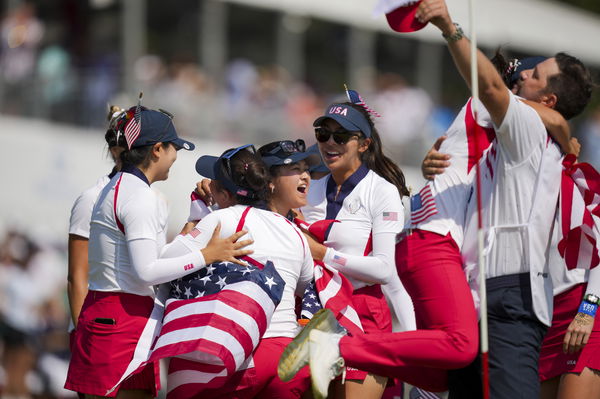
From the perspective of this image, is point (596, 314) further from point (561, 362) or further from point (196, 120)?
point (196, 120)

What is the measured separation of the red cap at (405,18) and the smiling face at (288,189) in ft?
3.63

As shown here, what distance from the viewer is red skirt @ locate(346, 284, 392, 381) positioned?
5645mm

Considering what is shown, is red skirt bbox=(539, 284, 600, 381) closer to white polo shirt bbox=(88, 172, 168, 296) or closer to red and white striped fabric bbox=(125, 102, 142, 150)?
white polo shirt bbox=(88, 172, 168, 296)

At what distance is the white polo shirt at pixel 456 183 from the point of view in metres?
5.24

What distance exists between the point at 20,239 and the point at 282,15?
6.57 m

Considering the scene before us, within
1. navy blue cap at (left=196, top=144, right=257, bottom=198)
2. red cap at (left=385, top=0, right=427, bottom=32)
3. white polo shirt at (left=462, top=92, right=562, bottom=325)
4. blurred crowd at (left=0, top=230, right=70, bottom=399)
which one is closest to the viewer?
red cap at (left=385, top=0, right=427, bottom=32)

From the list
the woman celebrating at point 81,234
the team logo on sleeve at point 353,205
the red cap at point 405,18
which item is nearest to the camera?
the red cap at point 405,18

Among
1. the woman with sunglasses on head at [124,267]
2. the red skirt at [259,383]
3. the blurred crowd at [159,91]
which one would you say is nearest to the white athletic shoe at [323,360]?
the red skirt at [259,383]

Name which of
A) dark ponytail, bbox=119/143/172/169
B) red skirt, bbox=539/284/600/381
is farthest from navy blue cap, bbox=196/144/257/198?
red skirt, bbox=539/284/600/381

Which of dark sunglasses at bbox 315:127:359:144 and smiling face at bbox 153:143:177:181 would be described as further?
dark sunglasses at bbox 315:127:359:144

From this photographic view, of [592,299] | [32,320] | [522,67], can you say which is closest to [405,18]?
[522,67]

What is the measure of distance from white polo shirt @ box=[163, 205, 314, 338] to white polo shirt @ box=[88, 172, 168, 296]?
17 cm

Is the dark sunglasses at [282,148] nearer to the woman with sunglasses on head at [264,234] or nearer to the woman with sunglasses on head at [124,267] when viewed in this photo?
the woman with sunglasses on head at [264,234]

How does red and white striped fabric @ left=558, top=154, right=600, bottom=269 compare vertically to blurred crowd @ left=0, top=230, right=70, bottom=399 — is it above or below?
above
